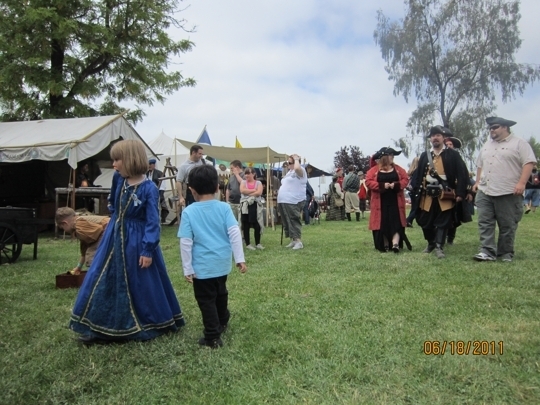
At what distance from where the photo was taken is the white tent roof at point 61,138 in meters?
10.9

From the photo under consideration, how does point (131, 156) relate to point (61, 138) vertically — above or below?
below

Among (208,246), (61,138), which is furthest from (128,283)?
(61,138)

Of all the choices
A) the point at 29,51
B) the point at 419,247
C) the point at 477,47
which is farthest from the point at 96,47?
the point at 477,47

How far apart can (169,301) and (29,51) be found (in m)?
16.8

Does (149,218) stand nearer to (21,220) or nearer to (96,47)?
(21,220)

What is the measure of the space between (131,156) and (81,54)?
55.1 feet

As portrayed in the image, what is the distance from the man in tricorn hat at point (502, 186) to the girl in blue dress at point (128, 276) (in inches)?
179

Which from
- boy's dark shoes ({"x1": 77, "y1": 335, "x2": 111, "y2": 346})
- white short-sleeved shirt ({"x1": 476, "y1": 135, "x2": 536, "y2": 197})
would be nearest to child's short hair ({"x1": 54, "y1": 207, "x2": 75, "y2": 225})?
boy's dark shoes ({"x1": 77, "y1": 335, "x2": 111, "y2": 346})

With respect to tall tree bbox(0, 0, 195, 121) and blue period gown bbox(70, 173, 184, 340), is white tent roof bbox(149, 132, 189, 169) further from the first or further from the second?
blue period gown bbox(70, 173, 184, 340)

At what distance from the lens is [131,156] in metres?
3.49

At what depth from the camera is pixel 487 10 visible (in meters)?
34.3
